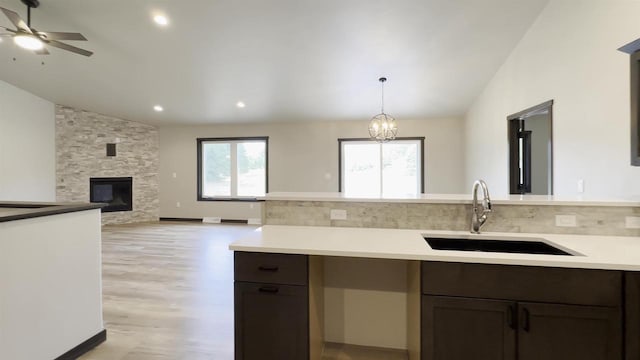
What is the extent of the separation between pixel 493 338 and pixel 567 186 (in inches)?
95.8

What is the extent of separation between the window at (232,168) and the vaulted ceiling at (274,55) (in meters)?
1.37

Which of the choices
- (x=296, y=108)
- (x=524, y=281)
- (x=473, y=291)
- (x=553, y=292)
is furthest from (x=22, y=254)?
(x=296, y=108)

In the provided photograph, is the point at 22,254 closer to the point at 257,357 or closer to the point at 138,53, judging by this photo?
the point at 257,357

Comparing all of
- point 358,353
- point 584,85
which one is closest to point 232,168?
point 358,353

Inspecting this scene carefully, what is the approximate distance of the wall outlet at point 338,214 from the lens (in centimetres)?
217

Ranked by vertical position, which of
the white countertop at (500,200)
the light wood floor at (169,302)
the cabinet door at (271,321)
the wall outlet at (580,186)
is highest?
the wall outlet at (580,186)

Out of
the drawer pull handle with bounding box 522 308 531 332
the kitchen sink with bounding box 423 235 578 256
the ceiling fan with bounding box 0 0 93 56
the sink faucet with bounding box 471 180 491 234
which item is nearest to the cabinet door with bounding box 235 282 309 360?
the kitchen sink with bounding box 423 235 578 256

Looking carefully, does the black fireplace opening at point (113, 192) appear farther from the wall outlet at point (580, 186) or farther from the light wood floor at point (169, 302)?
the wall outlet at point (580, 186)


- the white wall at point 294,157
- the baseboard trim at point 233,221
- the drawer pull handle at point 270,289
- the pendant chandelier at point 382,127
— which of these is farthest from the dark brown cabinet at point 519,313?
the baseboard trim at point 233,221

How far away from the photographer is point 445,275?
4.79 ft

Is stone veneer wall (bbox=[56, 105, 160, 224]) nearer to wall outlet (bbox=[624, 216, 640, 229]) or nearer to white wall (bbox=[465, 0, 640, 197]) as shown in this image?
white wall (bbox=[465, 0, 640, 197])

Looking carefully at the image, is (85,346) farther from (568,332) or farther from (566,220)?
(566,220)

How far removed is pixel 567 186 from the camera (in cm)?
307

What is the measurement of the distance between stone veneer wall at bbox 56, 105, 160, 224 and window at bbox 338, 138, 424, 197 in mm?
5003
